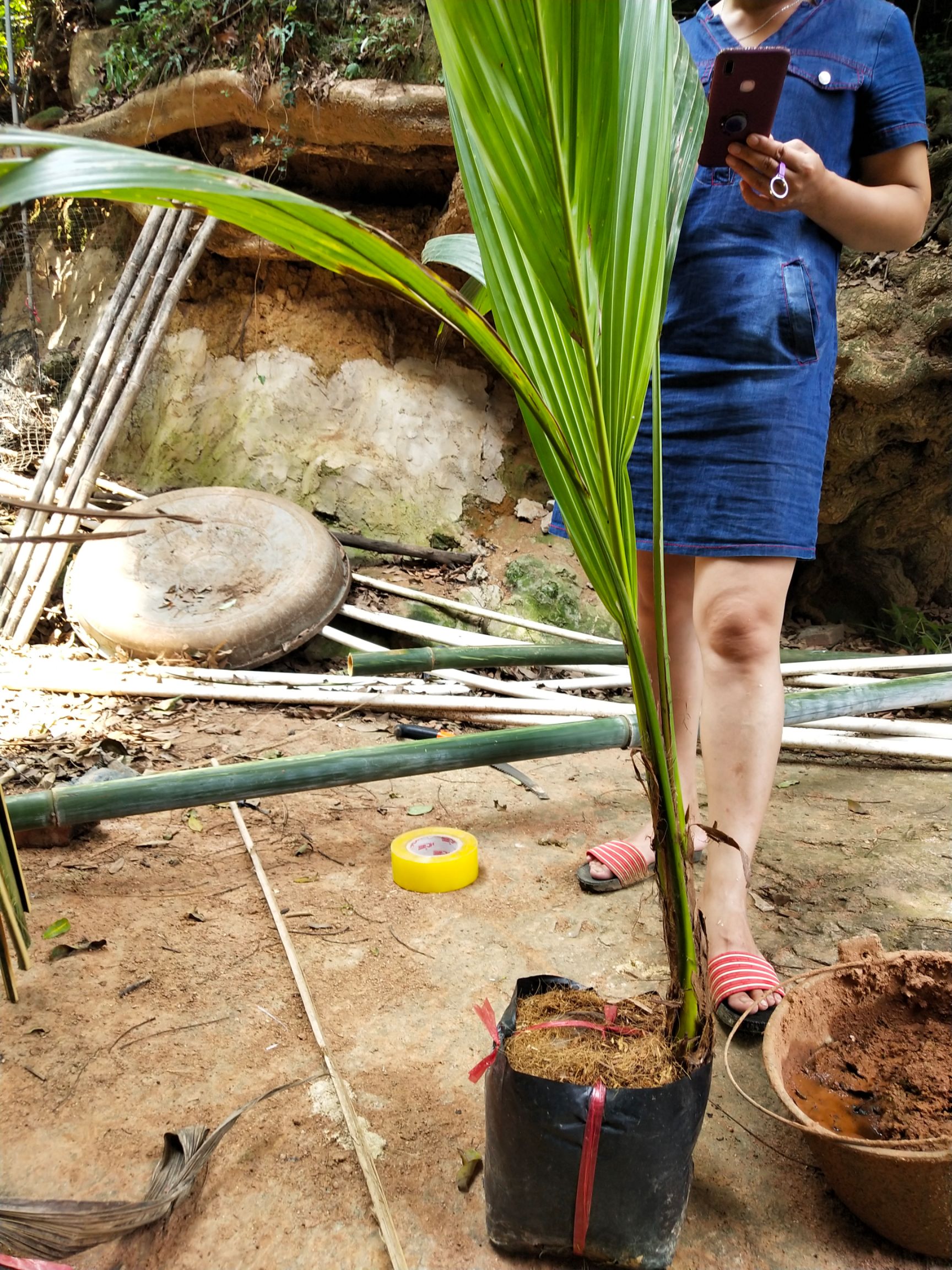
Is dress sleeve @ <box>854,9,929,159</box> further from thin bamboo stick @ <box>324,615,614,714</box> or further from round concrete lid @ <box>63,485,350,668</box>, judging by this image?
round concrete lid @ <box>63,485,350,668</box>

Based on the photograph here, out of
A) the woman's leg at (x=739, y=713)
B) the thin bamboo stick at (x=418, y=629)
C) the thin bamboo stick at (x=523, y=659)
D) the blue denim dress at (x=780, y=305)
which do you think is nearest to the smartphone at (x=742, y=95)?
the blue denim dress at (x=780, y=305)

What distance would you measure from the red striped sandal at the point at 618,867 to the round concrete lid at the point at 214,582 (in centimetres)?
174

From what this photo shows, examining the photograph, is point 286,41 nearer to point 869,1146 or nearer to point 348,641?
point 348,641

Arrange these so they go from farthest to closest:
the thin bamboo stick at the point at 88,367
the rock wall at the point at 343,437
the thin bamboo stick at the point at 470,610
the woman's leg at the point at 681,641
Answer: the rock wall at the point at 343,437, the thin bamboo stick at the point at 88,367, the thin bamboo stick at the point at 470,610, the woman's leg at the point at 681,641

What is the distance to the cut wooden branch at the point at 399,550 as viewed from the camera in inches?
151

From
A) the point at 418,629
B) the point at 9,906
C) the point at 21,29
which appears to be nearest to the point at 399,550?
the point at 418,629

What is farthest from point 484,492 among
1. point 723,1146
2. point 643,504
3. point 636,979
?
point 723,1146

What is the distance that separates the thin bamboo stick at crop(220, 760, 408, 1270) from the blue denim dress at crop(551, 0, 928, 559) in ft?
2.76

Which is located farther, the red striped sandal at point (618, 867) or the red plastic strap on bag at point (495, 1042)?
the red striped sandal at point (618, 867)

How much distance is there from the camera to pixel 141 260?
3.84m

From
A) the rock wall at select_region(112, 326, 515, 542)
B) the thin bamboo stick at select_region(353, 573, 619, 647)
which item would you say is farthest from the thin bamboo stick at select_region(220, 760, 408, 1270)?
the rock wall at select_region(112, 326, 515, 542)

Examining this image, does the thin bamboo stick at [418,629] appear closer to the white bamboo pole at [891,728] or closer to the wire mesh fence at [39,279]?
the white bamboo pole at [891,728]

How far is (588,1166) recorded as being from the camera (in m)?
0.73

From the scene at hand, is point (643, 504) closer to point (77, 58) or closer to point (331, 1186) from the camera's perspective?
point (331, 1186)
